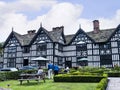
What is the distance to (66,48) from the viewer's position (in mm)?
48000

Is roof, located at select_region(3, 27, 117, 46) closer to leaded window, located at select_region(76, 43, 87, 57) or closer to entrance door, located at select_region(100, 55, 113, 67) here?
leaded window, located at select_region(76, 43, 87, 57)

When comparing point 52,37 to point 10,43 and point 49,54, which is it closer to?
point 49,54

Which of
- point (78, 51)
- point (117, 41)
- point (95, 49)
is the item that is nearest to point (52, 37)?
point (78, 51)

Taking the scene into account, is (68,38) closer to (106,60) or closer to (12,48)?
(106,60)

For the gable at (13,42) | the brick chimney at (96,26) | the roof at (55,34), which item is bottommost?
the gable at (13,42)

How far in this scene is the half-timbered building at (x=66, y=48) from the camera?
1710 inches

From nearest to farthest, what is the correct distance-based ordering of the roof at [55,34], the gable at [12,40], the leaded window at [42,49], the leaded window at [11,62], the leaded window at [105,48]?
the leaded window at [105,48], the leaded window at [42,49], the roof at [55,34], the leaded window at [11,62], the gable at [12,40]

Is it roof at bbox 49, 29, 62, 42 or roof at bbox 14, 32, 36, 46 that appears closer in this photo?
roof at bbox 49, 29, 62, 42

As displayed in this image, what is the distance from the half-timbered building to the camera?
43.4m

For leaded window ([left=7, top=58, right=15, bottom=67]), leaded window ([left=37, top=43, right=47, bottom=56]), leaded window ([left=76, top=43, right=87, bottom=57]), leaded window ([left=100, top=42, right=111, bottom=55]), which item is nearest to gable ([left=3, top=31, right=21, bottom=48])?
leaded window ([left=7, top=58, right=15, bottom=67])

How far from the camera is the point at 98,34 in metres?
46.8

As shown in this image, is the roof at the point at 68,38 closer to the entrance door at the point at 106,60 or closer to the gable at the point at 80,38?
the gable at the point at 80,38

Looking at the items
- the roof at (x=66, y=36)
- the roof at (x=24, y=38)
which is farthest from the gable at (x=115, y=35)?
the roof at (x=24, y=38)

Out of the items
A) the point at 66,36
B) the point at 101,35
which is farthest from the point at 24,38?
the point at 101,35
